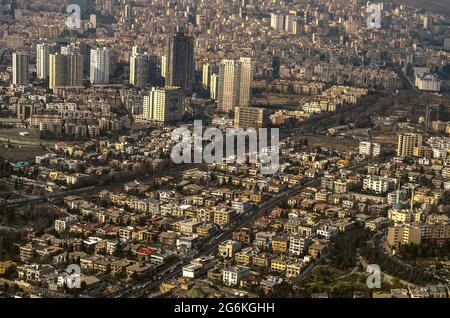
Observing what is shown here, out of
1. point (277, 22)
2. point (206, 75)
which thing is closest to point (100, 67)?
point (206, 75)

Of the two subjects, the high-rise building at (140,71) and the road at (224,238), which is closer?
the road at (224,238)

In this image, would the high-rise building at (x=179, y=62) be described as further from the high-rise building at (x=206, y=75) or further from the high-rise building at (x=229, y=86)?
the high-rise building at (x=229, y=86)

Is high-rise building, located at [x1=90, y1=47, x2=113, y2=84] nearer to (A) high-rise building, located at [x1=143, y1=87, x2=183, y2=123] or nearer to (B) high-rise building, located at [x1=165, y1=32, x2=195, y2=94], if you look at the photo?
(B) high-rise building, located at [x1=165, y1=32, x2=195, y2=94]

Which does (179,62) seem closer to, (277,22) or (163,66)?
(163,66)

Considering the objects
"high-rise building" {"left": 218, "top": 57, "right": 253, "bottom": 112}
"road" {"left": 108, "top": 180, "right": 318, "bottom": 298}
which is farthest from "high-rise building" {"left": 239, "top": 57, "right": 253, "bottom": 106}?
"road" {"left": 108, "top": 180, "right": 318, "bottom": 298}

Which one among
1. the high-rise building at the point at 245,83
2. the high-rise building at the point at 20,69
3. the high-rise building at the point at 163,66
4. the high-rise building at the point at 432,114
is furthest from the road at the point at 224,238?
the high-rise building at the point at 20,69

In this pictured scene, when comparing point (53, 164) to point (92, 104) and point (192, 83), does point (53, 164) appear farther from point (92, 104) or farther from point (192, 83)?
point (192, 83)
